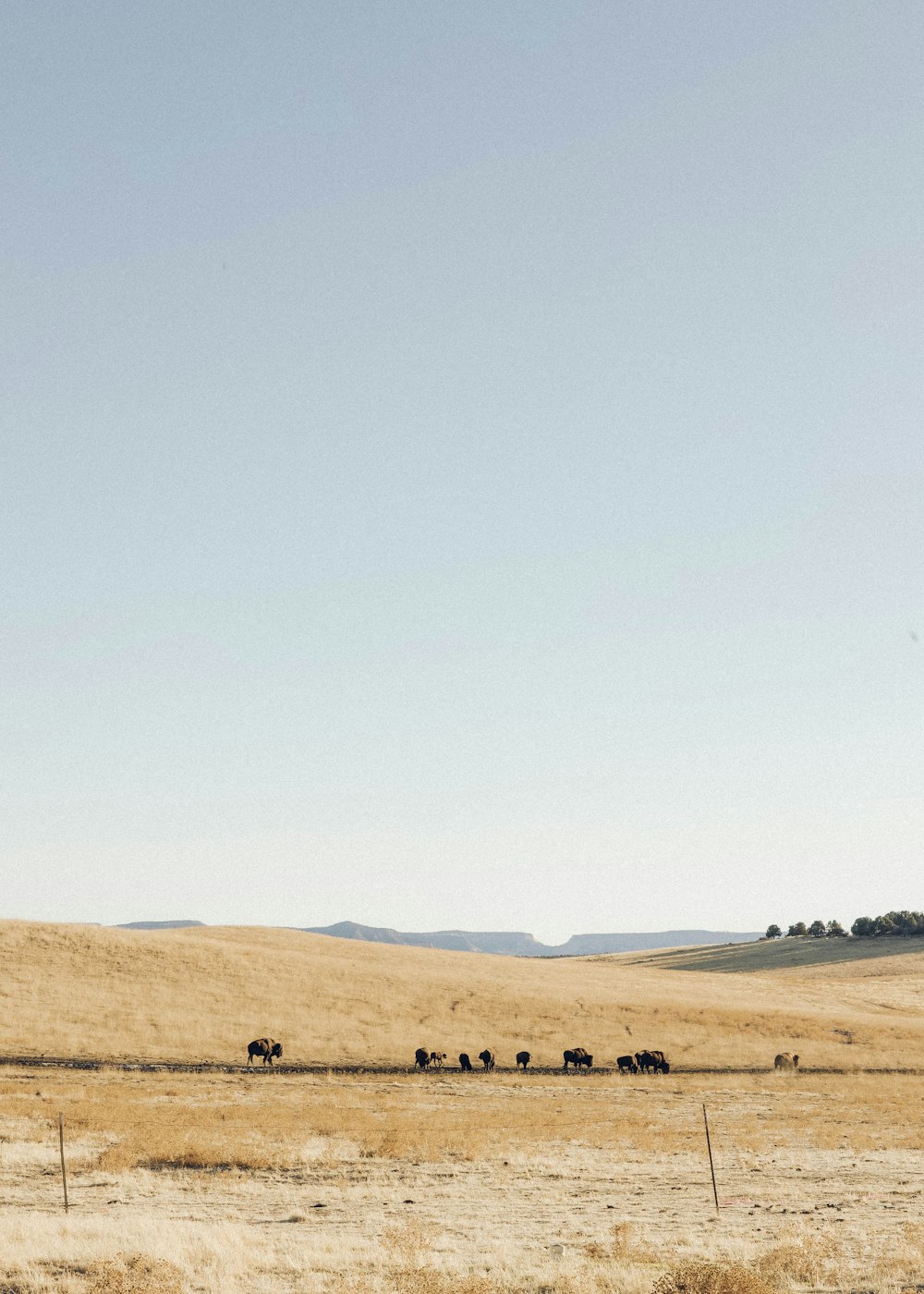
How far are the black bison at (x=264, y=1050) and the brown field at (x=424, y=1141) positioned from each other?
171 cm

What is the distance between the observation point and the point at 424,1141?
28.5m

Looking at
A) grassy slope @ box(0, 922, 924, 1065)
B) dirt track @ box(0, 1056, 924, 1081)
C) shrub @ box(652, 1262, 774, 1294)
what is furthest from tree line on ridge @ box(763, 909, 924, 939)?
shrub @ box(652, 1262, 774, 1294)

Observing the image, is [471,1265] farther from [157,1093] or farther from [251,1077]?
[251,1077]

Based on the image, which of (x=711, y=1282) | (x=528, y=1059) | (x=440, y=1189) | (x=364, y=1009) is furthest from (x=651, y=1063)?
(x=711, y=1282)

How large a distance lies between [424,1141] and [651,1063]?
80.9 feet

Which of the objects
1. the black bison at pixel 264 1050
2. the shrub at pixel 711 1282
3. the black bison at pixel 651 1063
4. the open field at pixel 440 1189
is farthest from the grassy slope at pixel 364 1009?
the shrub at pixel 711 1282

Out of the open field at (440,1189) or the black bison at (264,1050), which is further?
the black bison at (264,1050)

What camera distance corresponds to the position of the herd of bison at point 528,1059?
1953 inches

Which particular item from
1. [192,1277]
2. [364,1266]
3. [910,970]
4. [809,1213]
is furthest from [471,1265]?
[910,970]

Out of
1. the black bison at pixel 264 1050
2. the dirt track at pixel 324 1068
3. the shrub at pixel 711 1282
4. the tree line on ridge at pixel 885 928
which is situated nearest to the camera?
the shrub at pixel 711 1282

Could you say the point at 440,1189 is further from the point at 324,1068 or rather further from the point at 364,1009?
the point at 364,1009

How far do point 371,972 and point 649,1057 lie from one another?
25.9 metres

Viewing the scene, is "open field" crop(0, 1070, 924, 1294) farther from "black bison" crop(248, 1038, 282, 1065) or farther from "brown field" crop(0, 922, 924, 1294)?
"black bison" crop(248, 1038, 282, 1065)

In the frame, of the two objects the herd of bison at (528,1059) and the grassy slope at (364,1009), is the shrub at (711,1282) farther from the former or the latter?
the grassy slope at (364,1009)
